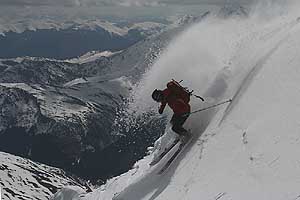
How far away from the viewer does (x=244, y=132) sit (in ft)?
51.9

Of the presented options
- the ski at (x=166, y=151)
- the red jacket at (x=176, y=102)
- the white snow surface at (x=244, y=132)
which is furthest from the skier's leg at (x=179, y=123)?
the ski at (x=166, y=151)

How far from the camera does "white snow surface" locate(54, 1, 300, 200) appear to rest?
1269cm

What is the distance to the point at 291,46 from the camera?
742 inches

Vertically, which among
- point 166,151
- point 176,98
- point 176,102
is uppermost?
point 176,98

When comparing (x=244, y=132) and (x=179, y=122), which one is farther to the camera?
(x=179, y=122)

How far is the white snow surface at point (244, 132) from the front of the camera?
12688 millimetres

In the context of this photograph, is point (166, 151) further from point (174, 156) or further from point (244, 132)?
point (244, 132)

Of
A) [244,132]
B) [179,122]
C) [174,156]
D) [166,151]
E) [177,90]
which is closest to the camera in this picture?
[244,132]

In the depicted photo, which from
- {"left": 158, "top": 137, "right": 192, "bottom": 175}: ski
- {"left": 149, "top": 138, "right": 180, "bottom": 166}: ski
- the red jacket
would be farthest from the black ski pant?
{"left": 149, "top": 138, "right": 180, "bottom": 166}: ski

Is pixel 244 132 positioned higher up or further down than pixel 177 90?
further down

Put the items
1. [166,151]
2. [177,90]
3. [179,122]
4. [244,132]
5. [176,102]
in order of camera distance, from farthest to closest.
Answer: [166,151]
[179,122]
[177,90]
[176,102]
[244,132]

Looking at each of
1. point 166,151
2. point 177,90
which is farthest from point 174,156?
point 177,90

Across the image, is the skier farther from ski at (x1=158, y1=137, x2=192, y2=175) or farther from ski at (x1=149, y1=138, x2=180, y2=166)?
ski at (x1=149, y1=138, x2=180, y2=166)

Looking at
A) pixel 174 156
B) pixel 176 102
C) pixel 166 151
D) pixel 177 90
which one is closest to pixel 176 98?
pixel 176 102
